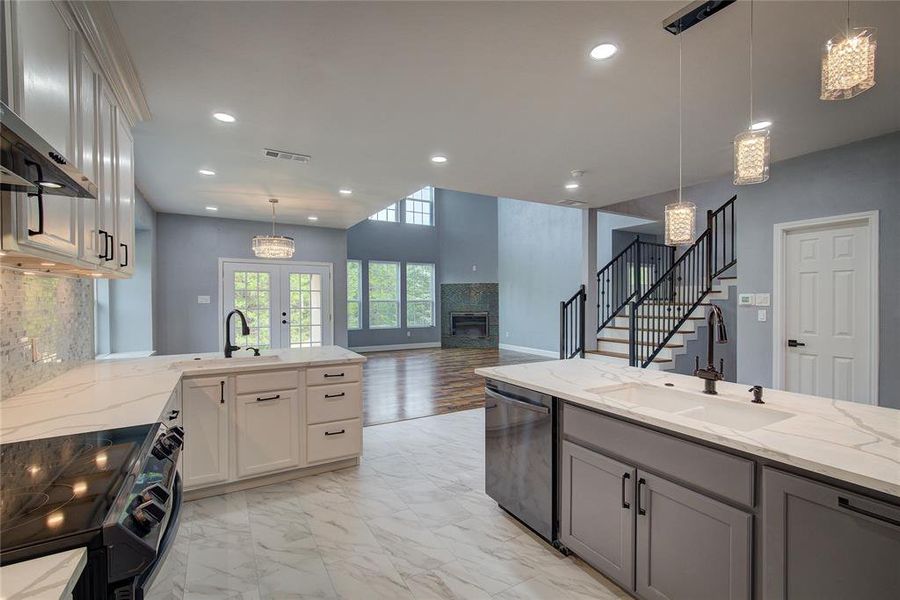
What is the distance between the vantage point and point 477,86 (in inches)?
96.6

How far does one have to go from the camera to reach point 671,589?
1.59 metres

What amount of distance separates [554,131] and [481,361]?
6.13m

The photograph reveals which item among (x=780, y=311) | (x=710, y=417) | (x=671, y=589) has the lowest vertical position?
(x=671, y=589)

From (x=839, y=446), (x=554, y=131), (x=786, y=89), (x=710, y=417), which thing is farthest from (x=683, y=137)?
(x=839, y=446)

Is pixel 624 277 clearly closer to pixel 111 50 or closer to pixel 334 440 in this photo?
pixel 334 440

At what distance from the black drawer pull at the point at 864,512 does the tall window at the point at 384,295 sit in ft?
31.6

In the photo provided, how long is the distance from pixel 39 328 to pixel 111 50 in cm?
146

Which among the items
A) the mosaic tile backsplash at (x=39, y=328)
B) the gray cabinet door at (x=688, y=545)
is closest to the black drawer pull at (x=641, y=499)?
the gray cabinet door at (x=688, y=545)

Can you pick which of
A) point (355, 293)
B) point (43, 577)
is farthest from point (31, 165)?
point (355, 293)

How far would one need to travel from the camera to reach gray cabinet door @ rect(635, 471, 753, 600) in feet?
4.50

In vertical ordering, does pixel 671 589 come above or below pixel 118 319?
below

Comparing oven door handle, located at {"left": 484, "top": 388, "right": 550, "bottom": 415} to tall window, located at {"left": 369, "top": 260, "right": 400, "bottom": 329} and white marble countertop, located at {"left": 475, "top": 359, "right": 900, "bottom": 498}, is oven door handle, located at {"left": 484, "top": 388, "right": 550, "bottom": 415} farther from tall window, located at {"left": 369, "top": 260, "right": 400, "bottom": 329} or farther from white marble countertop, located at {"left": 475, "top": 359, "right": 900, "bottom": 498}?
tall window, located at {"left": 369, "top": 260, "right": 400, "bottom": 329}

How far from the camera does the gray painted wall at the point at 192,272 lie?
247 inches

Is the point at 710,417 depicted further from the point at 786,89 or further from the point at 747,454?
the point at 786,89
